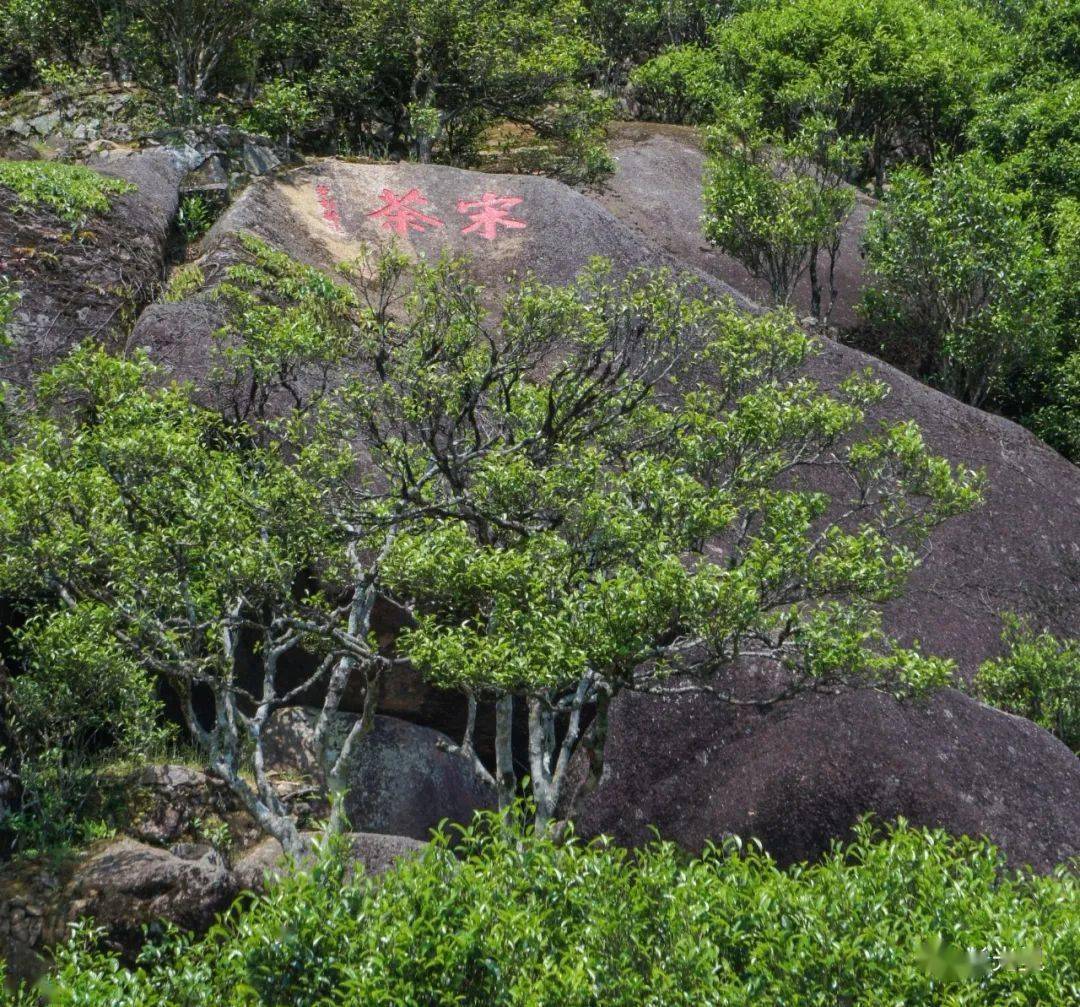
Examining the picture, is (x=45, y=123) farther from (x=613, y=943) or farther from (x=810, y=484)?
(x=613, y=943)

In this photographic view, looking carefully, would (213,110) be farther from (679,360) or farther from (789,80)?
(679,360)

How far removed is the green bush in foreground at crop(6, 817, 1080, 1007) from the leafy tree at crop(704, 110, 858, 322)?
55.2ft

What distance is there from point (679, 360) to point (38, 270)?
856cm

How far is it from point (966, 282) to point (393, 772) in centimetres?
1313

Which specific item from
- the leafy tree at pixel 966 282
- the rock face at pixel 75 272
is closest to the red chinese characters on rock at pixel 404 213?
the rock face at pixel 75 272

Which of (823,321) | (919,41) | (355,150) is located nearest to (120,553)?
(823,321)

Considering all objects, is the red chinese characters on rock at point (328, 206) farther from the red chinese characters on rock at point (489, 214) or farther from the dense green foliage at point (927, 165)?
the dense green foliage at point (927, 165)

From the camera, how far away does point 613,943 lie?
6.30m

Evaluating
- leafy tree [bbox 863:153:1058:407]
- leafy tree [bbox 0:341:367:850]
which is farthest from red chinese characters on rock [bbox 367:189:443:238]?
leafy tree [bbox 0:341:367:850]

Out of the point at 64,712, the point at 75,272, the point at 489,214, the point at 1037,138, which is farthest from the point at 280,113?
the point at 64,712

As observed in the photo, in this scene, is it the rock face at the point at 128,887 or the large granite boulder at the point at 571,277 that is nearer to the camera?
the rock face at the point at 128,887

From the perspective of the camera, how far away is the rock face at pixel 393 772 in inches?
567

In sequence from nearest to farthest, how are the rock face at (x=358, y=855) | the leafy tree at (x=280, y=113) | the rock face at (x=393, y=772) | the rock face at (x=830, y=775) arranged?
the rock face at (x=358, y=855), the rock face at (x=830, y=775), the rock face at (x=393, y=772), the leafy tree at (x=280, y=113)

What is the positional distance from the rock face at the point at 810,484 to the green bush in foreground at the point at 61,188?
1.78 meters
